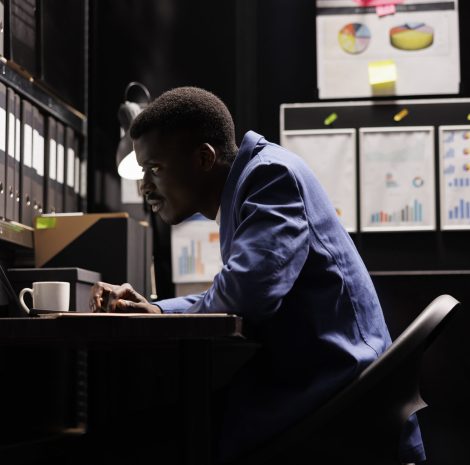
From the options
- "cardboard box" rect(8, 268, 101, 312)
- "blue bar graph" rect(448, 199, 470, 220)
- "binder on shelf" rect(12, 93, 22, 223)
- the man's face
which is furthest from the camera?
"blue bar graph" rect(448, 199, 470, 220)

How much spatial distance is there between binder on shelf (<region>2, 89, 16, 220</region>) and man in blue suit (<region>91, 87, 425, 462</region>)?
108 cm

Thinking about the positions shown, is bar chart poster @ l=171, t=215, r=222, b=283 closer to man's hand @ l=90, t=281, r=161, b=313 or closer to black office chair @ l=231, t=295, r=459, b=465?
man's hand @ l=90, t=281, r=161, b=313

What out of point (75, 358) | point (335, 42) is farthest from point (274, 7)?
point (75, 358)

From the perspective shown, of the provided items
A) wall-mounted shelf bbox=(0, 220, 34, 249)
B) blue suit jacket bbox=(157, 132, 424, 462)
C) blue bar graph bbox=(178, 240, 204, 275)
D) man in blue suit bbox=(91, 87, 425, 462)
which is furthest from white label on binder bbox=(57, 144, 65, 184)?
blue suit jacket bbox=(157, 132, 424, 462)

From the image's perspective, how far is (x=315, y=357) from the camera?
1348 millimetres

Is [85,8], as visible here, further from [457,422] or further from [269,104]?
[457,422]

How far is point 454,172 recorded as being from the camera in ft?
11.3

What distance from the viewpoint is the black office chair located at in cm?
120

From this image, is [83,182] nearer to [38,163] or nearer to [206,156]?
[38,163]

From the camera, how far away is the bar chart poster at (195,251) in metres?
3.44

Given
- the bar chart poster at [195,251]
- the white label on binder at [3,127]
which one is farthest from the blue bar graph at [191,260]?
the white label on binder at [3,127]

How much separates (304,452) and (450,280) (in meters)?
2.19

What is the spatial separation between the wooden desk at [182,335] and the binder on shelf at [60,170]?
1809 millimetres

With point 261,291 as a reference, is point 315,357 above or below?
below
